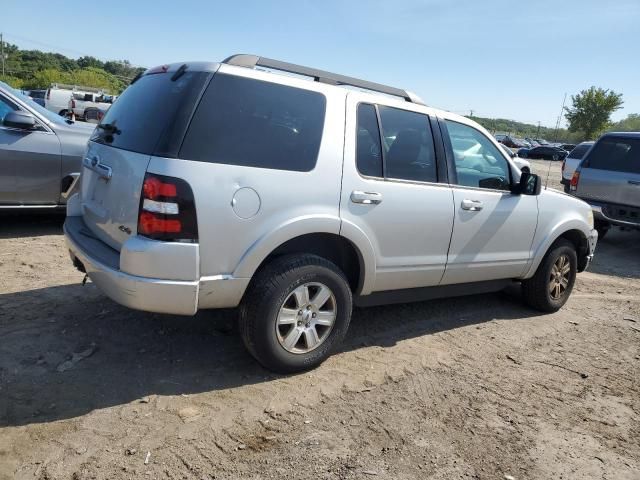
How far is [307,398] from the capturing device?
330 centimetres

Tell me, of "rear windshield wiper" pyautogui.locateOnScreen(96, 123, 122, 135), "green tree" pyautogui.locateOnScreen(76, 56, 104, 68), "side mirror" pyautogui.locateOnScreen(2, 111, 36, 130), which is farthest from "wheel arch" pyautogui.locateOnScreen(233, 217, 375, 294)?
"green tree" pyautogui.locateOnScreen(76, 56, 104, 68)

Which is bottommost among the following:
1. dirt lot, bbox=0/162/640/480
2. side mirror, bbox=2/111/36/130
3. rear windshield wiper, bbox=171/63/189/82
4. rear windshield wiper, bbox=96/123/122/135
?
dirt lot, bbox=0/162/640/480

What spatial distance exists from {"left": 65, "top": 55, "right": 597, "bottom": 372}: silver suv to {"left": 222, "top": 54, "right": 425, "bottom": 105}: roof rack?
0.05 feet

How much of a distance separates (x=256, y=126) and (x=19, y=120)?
400 cm

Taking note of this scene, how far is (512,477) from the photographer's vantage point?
2.75m

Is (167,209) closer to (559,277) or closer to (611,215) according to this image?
(559,277)

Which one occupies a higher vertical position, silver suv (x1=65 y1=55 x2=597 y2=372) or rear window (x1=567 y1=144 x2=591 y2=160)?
rear window (x1=567 y1=144 x2=591 y2=160)

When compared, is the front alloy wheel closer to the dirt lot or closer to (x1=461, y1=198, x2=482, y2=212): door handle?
the dirt lot

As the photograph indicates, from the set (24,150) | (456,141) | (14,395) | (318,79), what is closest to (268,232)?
(318,79)

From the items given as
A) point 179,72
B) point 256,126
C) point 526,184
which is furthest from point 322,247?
point 526,184

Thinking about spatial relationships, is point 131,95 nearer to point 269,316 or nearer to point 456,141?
point 269,316

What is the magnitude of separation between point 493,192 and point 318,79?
1816 millimetres

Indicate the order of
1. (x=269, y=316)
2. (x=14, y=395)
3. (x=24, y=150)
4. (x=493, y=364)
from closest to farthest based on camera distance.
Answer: (x=14, y=395) < (x=269, y=316) < (x=493, y=364) < (x=24, y=150)

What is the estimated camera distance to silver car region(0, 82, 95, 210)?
585 centimetres
